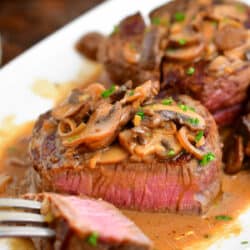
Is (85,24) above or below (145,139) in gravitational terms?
above

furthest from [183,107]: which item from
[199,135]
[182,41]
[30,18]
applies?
[30,18]

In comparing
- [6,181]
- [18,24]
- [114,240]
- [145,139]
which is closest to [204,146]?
[145,139]

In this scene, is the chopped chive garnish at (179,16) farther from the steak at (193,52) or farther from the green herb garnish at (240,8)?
the green herb garnish at (240,8)

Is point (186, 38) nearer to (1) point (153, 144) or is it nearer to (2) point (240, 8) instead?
(2) point (240, 8)

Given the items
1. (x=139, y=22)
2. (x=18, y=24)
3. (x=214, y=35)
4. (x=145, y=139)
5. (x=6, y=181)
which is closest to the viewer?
(x=145, y=139)

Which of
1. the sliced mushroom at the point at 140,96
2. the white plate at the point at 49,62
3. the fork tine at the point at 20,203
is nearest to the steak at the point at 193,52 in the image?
the white plate at the point at 49,62

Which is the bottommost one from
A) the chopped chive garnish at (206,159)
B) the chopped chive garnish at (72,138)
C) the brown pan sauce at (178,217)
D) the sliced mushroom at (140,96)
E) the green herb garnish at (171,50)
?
the brown pan sauce at (178,217)

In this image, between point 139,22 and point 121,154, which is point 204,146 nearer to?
point 121,154
